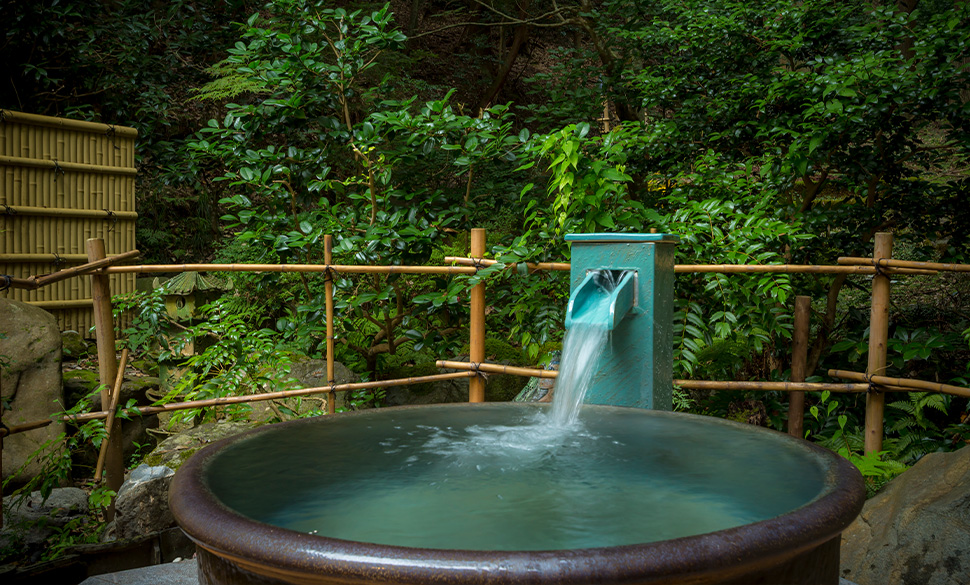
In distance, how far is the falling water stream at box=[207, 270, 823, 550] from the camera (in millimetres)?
1175

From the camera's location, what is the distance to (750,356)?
4340 mm

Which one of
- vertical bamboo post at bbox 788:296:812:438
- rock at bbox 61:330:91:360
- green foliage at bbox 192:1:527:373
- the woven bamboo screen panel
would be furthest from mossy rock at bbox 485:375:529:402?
the woven bamboo screen panel

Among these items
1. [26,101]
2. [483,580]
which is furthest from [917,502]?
[26,101]

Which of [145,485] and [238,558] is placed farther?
[145,485]

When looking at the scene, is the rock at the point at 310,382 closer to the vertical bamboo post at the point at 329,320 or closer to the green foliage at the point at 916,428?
the vertical bamboo post at the point at 329,320

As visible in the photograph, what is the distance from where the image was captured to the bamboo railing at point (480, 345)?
9.48 ft

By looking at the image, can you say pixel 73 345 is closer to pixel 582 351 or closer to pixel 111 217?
pixel 111 217

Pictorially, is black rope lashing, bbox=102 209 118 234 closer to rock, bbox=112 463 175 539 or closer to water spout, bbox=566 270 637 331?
rock, bbox=112 463 175 539

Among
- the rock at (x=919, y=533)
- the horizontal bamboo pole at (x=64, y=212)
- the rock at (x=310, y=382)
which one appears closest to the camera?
the rock at (x=919, y=533)

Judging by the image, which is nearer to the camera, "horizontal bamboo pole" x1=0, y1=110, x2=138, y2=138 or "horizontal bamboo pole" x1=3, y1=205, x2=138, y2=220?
"horizontal bamboo pole" x1=0, y1=110, x2=138, y2=138

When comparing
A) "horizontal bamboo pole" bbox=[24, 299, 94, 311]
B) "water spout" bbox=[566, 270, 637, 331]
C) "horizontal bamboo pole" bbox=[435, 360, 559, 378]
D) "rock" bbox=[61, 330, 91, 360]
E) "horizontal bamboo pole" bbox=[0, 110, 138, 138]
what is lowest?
"rock" bbox=[61, 330, 91, 360]

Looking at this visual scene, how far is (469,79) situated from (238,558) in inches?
395

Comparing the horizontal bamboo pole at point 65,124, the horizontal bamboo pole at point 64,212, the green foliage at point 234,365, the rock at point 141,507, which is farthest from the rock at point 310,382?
the horizontal bamboo pole at point 65,124

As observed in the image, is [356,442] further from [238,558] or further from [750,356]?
[750,356]
